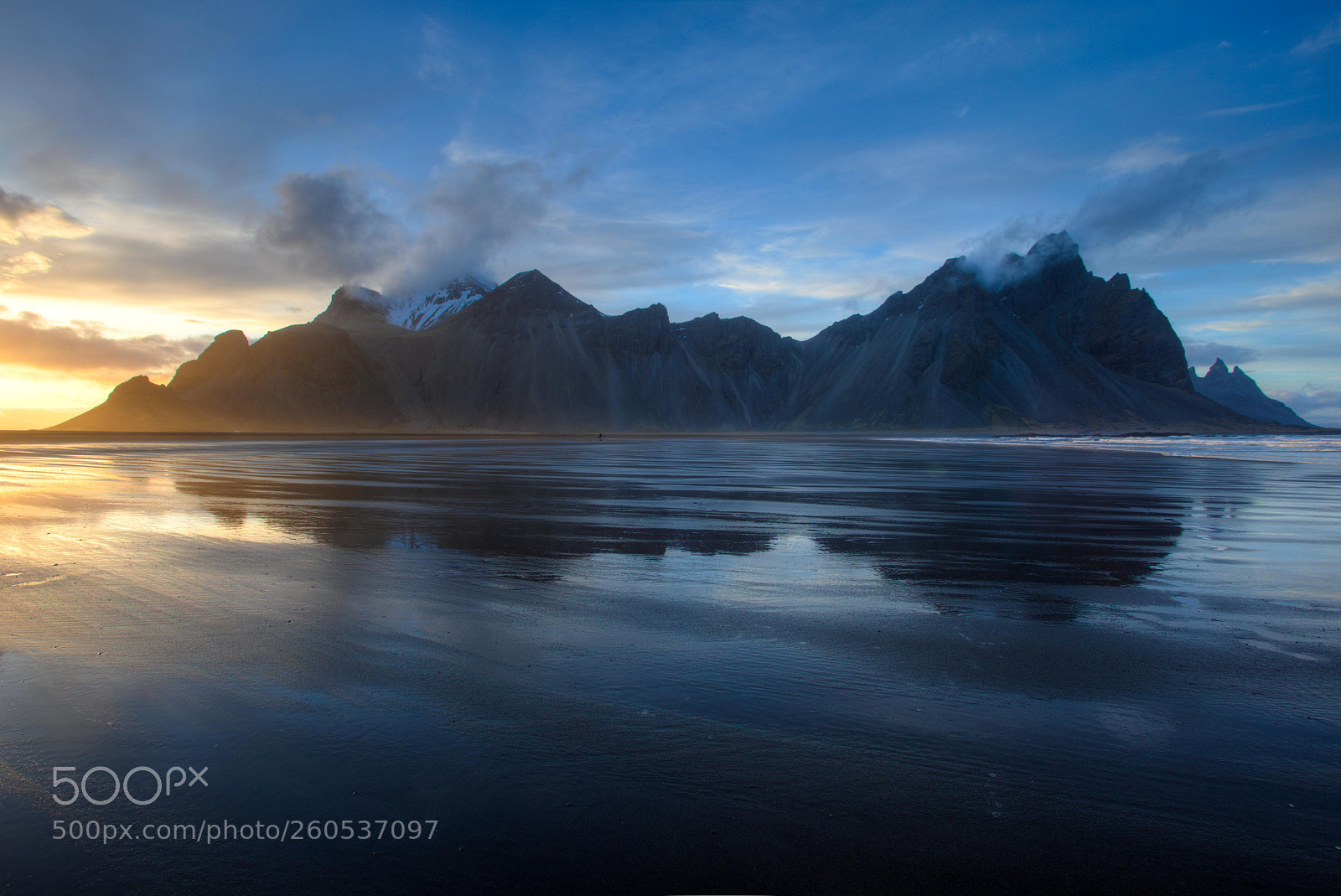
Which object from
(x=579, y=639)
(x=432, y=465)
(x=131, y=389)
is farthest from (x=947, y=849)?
(x=131, y=389)

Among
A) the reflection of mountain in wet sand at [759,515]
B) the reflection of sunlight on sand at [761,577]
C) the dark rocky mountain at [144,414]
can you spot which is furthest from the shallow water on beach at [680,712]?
the dark rocky mountain at [144,414]

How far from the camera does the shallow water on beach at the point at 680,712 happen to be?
335cm

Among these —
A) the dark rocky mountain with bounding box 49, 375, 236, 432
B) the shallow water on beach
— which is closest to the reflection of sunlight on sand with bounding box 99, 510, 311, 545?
the shallow water on beach

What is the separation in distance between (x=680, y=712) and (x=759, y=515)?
11565 mm

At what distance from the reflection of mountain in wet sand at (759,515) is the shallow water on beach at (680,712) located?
245mm

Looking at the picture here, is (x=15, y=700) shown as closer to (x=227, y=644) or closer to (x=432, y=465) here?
(x=227, y=644)

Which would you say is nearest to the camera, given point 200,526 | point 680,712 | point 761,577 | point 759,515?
point 680,712

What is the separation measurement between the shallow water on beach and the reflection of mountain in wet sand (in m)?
0.25

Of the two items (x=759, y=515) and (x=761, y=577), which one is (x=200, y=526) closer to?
(x=761, y=577)

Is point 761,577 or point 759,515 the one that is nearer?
point 761,577

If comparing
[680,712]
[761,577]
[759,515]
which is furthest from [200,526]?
[680,712]

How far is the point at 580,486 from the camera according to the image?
2395 cm

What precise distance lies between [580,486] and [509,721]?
760 inches

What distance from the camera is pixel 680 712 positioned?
493cm
